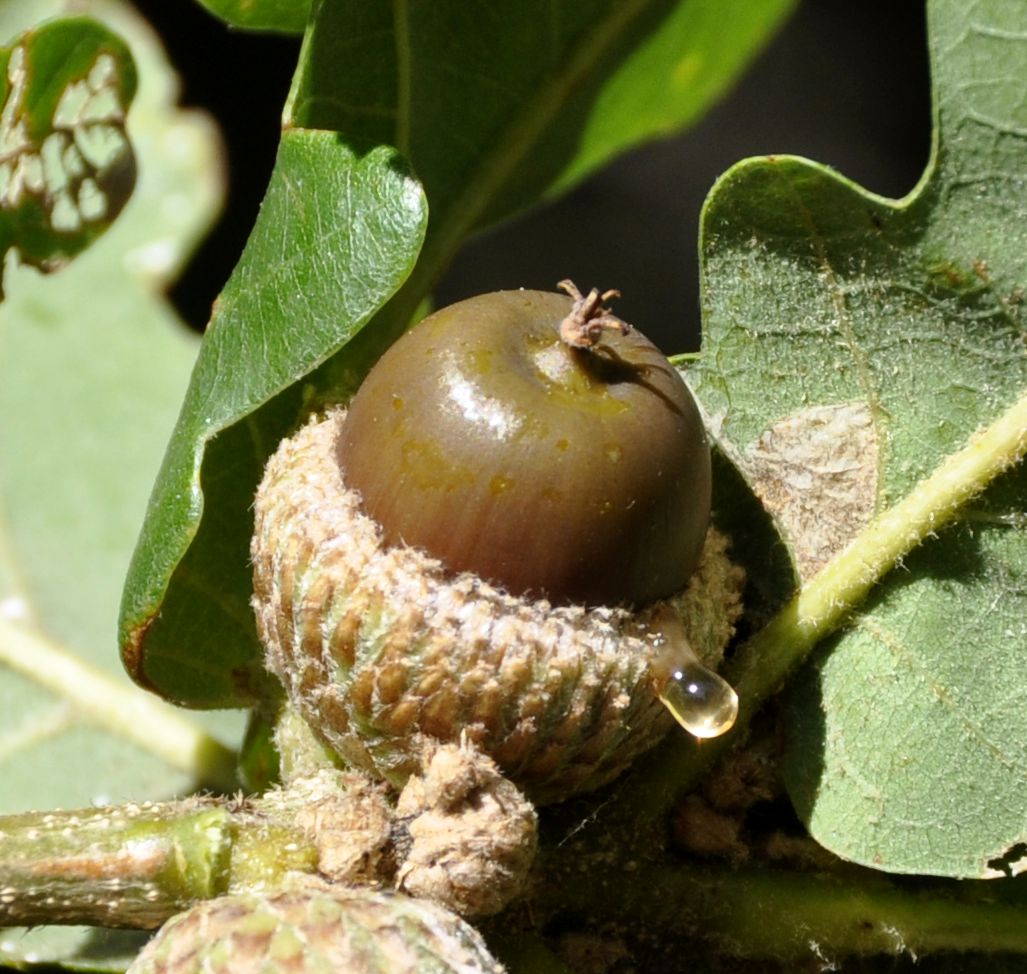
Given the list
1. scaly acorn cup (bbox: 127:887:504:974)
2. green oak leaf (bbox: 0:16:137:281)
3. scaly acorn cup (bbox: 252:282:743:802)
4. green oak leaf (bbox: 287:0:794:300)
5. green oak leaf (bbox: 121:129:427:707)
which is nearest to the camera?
scaly acorn cup (bbox: 127:887:504:974)

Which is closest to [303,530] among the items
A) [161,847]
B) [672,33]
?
[161,847]

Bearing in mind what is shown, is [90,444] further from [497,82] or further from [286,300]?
[286,300]

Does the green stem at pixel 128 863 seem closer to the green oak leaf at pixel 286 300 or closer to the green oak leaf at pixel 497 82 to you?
the green oak leaf at pixel 286 300

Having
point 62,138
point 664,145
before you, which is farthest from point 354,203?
point 664,145

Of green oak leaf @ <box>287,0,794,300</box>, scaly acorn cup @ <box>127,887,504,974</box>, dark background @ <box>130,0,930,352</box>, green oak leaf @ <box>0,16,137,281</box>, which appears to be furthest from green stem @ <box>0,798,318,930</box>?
dark background @ <box>130,0,930,352</box>

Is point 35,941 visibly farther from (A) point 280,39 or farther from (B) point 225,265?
(A) point 280,39

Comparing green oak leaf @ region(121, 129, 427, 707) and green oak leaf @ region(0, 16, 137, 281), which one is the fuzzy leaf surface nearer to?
green oak leaf @ region(0, 16, 137, 281)
